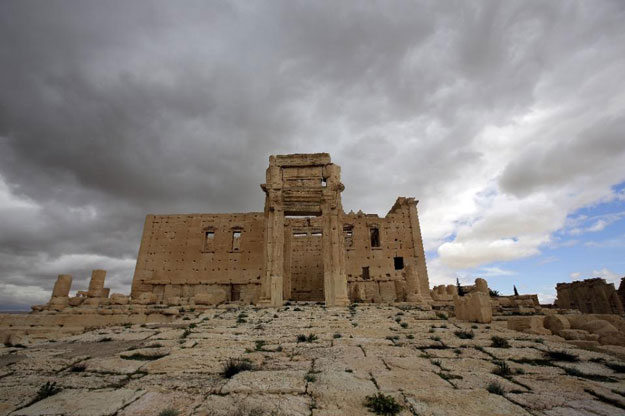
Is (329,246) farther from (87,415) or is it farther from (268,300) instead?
(87,415)

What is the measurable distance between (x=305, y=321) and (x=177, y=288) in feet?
56.0

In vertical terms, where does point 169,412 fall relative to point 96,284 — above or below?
below

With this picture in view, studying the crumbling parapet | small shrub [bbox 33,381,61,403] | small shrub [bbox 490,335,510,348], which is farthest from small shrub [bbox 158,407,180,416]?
the crumbling parapet

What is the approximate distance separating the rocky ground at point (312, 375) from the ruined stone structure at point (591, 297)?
63.2ft

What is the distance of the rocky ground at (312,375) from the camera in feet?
11.6

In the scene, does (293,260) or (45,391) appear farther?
(293,260)

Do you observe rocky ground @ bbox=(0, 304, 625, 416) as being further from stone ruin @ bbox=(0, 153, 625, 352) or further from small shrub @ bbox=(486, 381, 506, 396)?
stone ruin @ bbox=(0, 153, 625, 352)

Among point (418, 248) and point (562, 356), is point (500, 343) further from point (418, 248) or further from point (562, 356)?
point (418, 248)

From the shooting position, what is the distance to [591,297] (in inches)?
838

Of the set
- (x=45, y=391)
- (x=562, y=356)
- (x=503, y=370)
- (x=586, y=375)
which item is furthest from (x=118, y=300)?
(x=586, y=375)

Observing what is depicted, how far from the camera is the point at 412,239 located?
80.1 feet

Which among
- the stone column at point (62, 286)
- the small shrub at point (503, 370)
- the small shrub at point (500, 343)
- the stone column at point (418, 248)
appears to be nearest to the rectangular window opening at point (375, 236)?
the stone column at point (418, 248)

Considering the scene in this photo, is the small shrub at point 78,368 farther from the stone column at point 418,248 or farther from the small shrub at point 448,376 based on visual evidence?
the stone column at point 418,248

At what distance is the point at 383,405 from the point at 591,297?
1062 inches
